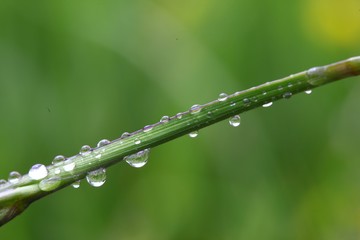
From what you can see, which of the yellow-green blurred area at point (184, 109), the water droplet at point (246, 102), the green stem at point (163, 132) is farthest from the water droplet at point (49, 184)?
the yellow-green blurred area at point (184, 109)

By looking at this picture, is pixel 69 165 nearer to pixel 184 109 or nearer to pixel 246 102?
pixel 246 102

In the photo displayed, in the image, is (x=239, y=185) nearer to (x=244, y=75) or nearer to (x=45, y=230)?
(x=244, y=75)

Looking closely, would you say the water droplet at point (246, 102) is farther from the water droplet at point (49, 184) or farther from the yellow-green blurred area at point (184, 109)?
the yellow-green blurred area at point (184, 109)

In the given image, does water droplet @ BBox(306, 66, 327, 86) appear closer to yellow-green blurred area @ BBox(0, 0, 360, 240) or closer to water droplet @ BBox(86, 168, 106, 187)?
water droplet @ BBox(86, 168, 106, 187)

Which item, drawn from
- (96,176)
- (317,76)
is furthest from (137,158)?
(317,76)

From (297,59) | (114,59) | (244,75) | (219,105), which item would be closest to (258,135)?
(244,75)

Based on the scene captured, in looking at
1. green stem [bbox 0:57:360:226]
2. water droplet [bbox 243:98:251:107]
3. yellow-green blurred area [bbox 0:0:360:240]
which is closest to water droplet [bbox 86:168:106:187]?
green stem [bbox 0:57:360:226]
